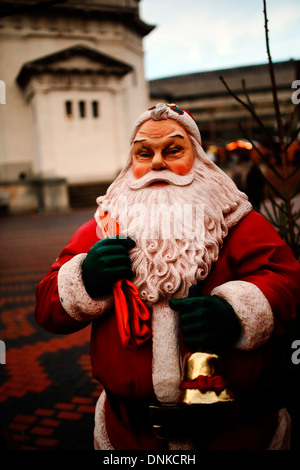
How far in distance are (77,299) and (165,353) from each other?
0.39 meters

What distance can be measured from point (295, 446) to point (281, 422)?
48cm

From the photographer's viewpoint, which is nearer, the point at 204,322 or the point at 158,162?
the point at 204,322

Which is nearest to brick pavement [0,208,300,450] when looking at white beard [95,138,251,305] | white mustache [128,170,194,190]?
white beard [95,138,251,305]

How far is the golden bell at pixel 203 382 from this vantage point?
1306 mm

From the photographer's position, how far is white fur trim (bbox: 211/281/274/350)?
1437mm

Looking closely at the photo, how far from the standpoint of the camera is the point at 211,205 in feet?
5.42

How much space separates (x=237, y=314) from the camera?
1.44 m

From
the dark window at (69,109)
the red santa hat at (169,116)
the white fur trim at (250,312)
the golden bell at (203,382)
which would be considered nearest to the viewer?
the golden bell at (203,382)

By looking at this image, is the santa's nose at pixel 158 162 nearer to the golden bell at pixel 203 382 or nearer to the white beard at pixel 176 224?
the white beard at pixel 176 224

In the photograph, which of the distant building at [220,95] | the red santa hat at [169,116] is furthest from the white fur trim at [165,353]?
the distant building at [220,95]
